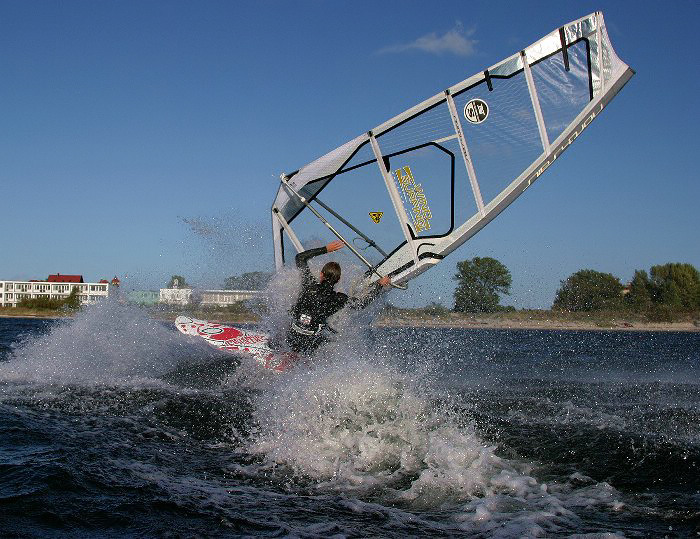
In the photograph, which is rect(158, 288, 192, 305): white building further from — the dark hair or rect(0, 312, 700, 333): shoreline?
rect(0, 312, 700, 333): shoreline

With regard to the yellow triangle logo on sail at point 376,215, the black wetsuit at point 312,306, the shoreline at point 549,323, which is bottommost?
the shoreline at point 549,323

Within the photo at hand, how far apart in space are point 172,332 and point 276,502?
7652 mm

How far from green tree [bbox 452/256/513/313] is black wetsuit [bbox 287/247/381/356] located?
4473 millimetres

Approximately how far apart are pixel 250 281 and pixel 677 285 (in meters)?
61.1

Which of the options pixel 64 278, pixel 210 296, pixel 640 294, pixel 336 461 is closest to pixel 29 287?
pixel 64 278

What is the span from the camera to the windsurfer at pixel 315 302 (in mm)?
6871

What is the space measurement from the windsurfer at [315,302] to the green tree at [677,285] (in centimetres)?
5277

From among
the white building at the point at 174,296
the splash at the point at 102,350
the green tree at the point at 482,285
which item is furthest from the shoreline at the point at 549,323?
the splash at the point at 102,350

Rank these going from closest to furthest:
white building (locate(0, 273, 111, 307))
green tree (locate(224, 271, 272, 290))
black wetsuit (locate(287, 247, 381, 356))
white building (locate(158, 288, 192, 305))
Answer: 1. black wetsuit (locate(287, 247, 381, 356))
2. green tree (locate(224, 271, 272, 290))
3. white building (locate(158, 288, 192, 305))
4. white building (locate(0, 273, 111, 307))

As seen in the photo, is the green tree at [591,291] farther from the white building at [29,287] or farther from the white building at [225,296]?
the white building at [29,287]

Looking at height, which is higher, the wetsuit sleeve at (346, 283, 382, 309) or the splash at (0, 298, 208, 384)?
the wetsuit sleeve at (346, 283, 382, 309)

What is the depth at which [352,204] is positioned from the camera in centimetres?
787

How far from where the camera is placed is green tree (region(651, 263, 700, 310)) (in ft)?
183

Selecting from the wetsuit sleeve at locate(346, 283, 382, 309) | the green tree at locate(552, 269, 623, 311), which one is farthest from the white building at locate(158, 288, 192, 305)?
the green tree at locate(552, 269, 623, 311)
